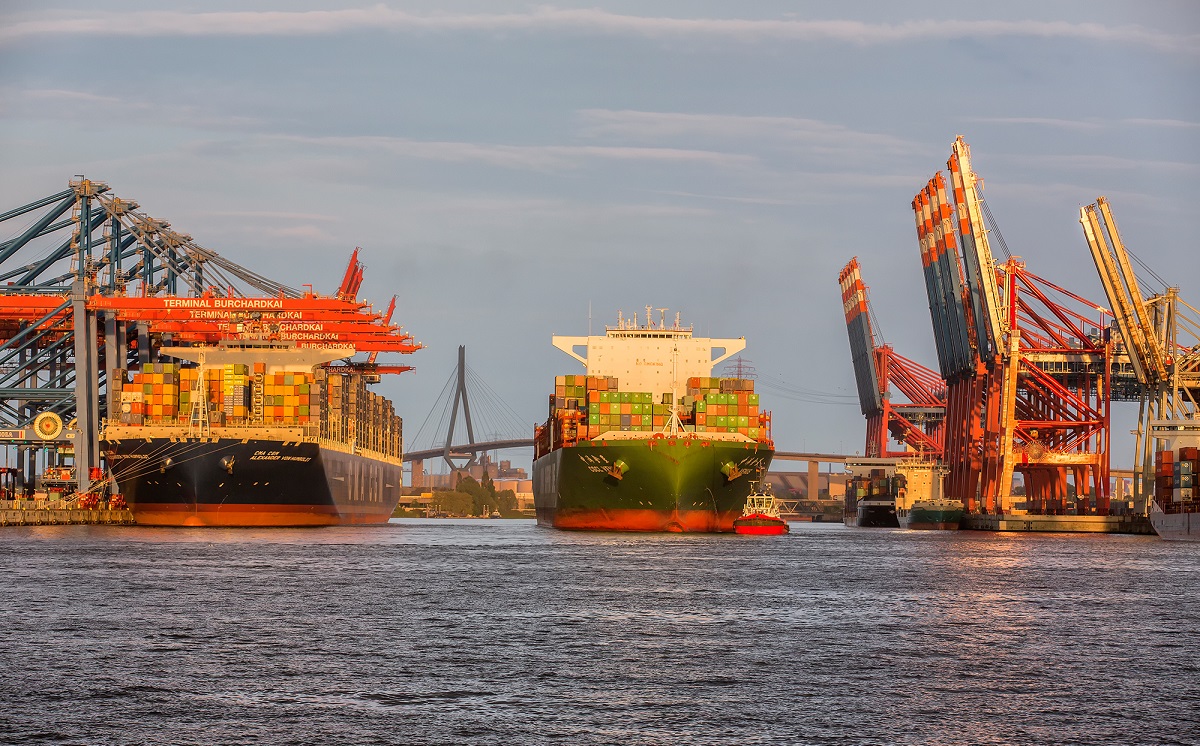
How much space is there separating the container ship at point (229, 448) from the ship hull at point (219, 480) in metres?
0.05

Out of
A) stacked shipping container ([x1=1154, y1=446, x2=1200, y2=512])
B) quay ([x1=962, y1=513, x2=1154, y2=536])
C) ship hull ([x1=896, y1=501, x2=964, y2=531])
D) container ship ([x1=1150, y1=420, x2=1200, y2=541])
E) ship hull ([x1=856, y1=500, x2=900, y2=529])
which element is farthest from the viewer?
ship hull ([x1=856, y1=500, x2=900, y2=529])

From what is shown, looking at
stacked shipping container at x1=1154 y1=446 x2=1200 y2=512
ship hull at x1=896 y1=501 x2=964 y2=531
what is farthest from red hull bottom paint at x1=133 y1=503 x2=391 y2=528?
ship hull at x1=896 y1=501 x2=964 y2=531

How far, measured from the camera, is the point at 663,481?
252 feet

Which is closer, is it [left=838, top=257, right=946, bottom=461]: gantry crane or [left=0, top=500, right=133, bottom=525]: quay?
[left=0, top=500, right=133, bottom=525]: quay

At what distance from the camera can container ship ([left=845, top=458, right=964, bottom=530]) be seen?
153 m

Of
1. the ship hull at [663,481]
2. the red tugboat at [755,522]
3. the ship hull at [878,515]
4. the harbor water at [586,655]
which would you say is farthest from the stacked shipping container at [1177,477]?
the ship hull at [878,515]

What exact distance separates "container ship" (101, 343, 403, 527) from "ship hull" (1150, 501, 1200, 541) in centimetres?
4842

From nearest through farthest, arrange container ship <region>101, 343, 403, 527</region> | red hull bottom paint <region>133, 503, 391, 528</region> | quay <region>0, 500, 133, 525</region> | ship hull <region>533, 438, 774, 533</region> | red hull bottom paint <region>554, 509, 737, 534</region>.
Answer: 1. ship hull <region>533, 438, 774, 533</region>
2. red hull bottom paint <region>554, 509, 737, 534</region>
3. container ship <region>101, 343, 403, 527</region>
4. red hull bottom paint <region>133, 503, 391, 528</region>
5. quay <region>0, 500, 133, 525</region>

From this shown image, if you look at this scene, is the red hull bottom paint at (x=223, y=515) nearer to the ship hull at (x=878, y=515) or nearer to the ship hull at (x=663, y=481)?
the ship hull at (x=663, y=481)

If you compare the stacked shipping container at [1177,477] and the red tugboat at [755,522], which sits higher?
the stacked shipping container at [1177,477]

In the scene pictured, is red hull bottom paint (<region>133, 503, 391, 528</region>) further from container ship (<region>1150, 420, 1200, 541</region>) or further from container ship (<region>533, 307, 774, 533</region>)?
container ship (<region>1150, 420, 1200, 541</region>)

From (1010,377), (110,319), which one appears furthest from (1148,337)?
(110,319)

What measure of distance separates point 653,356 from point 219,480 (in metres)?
26.6

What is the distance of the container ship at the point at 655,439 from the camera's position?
7700 cm
